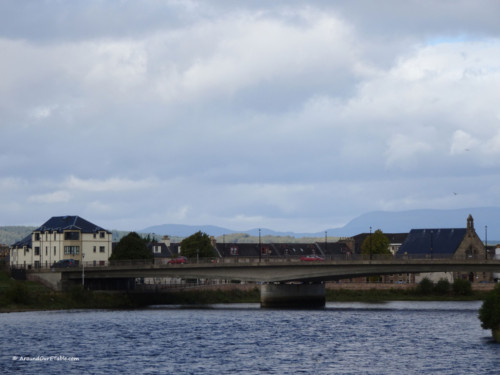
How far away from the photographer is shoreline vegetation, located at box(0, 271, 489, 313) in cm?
14325

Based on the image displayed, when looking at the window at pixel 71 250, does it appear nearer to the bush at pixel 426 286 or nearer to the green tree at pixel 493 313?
the bush at pixel 426 286

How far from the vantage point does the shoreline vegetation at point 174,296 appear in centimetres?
14325

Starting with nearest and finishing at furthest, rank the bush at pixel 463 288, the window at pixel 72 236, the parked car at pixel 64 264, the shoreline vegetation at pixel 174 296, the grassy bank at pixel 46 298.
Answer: the grassy bank at pixel 46 298
the shoreline vegetation at pixel 174 296
the parked car at pixel 64 264
the bush at pixel 463 288
the window at pixel 72 236

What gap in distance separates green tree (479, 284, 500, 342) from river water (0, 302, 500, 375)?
63.5 inches

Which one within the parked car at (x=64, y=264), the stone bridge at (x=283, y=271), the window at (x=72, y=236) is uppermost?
the window at (x=72, y=236)

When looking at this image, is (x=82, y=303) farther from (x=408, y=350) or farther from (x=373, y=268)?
(x=408, y=350)

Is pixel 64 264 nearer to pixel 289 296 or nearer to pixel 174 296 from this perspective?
pixel 174 296

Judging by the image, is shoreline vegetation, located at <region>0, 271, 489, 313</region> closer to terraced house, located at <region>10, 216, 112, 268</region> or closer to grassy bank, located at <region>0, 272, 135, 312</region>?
grassy bank, located at <region>0, 272, 135, 312</region>

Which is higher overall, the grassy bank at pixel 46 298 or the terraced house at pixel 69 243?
the terraced house at pixel 69 243

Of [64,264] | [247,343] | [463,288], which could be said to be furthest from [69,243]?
[247,343]

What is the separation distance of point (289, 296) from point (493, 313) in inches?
2477

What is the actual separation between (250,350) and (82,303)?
73094 millimetres

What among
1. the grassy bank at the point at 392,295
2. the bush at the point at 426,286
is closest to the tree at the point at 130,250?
the grassy bank at the point at 392,295

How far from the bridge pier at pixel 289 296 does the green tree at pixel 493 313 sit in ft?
199
